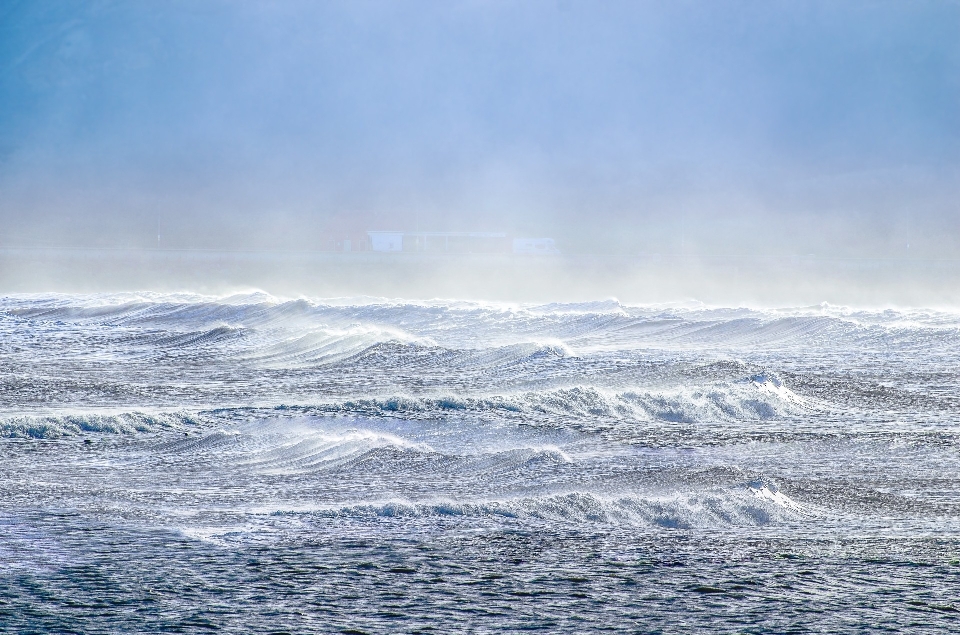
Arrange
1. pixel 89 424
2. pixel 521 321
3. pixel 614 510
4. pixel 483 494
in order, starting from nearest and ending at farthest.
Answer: pixel 614 510 → pixel 483 494 → pixel 89 424 → pixel 521 321

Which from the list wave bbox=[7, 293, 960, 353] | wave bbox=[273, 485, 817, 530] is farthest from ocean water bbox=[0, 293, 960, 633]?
wave bbox=[7, 293, 960, 353]

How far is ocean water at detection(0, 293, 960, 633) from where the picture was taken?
5914 millimetres

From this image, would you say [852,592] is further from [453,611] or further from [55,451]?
[55,451]

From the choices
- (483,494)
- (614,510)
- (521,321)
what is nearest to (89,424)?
(483,494)

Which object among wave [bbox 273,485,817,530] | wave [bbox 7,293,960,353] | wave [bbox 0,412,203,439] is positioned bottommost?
wave [bbox 273,485,817,530]

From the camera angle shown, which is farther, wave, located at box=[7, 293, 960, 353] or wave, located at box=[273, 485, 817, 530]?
wave, located at box=[7, 293, 960, 353]

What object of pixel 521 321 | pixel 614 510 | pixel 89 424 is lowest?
pixel 614 510

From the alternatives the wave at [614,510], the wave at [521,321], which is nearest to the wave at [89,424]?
the wave at [614,510]

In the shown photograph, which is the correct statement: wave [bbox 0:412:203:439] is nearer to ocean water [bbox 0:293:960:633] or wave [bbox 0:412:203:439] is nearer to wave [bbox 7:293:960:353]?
ocean water [bbox 0:293:960:633]

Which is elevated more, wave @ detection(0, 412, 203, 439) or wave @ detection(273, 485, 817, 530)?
wave @ detection(0, 412, 203, 439)

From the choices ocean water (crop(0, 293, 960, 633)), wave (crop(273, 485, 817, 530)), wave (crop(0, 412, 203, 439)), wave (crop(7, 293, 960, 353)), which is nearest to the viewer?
ocean water (crop(0, 293, 960, 633))

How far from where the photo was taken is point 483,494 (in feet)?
28.8

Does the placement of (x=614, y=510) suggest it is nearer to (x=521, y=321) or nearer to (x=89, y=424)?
(x=89, y=424)

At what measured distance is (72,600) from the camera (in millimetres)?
5906
